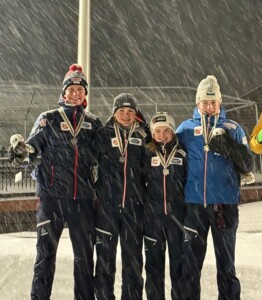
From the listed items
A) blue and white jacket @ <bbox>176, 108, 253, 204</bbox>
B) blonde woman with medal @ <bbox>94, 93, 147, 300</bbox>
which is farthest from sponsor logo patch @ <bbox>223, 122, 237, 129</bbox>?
blonde woman with medal @ <bbox>94, 93, 147, 300</bbox>

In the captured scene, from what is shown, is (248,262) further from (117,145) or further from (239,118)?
(239,118)

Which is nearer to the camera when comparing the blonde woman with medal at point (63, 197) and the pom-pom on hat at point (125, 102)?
the blonde woman with medal at point (63, 197)

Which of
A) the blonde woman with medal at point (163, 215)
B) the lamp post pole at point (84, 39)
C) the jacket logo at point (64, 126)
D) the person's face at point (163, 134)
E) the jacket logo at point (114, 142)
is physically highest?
the lamp post pole at point (84, 39)

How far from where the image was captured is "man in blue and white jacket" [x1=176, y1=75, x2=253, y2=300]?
3.61 m

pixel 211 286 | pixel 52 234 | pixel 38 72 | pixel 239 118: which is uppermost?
pixel 38 72

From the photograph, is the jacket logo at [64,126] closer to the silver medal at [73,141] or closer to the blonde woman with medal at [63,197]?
the blonde woman with medal at [63,197]

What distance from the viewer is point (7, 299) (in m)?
4.00

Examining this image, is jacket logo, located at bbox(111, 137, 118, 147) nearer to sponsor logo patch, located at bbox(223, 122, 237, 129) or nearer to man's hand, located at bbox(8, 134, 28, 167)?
man's hand, located at bbox(8, 134, 28, 167)

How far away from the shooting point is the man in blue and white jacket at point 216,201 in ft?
11.8

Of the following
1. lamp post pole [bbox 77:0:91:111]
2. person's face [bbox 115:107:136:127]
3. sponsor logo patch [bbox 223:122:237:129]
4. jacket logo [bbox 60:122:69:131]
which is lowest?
sponsor logo patch [bbox 223:122:237:129]

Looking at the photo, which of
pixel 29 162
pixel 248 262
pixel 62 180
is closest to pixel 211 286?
pixel 248 262

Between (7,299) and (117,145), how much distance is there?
182 centimetres

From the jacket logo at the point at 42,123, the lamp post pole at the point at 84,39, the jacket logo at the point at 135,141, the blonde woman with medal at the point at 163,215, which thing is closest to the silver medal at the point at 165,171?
the blonde woman with medal at the point at 163,215

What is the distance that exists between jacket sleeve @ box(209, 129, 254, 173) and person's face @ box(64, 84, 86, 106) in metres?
1.31
